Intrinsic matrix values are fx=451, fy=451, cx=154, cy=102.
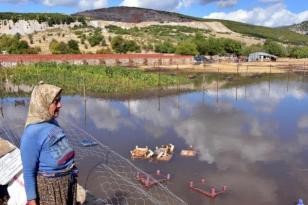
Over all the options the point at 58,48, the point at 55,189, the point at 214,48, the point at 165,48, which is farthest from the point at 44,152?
the point at 214,48

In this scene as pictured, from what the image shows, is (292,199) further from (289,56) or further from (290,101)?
(289,56)

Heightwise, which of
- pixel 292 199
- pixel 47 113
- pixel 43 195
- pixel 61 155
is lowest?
pixel 292 199

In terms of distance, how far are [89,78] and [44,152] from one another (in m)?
25.9

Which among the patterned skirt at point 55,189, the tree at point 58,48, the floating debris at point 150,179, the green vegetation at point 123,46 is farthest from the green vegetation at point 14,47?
the patterned skirt at point 55,189

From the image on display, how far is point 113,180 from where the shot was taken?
32.2ft

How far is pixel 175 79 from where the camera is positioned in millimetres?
31188

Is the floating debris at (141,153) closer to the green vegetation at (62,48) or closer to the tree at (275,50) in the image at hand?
the green vegetation at (62,48)

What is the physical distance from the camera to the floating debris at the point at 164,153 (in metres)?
12.1

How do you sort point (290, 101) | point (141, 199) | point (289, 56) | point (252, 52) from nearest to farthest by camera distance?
point (141, 199), point (290, 101), point (252, 52), point (289, 56)

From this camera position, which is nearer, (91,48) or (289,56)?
(91,48)

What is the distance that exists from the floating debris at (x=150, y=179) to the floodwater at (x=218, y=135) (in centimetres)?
28

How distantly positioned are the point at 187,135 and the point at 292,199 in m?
5.96

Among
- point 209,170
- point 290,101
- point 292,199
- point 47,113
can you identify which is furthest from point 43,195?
point 290,101

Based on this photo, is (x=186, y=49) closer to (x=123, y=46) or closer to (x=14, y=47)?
(x=123, y=46)
